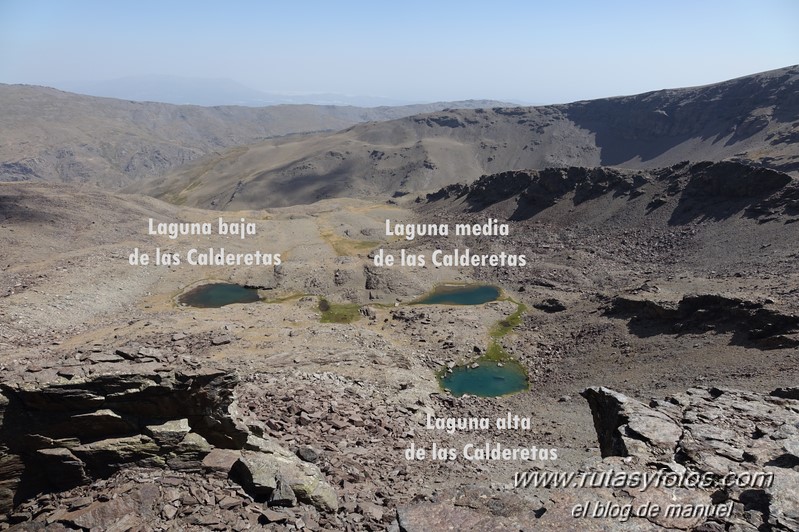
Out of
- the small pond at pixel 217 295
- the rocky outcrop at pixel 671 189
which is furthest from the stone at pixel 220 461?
the rocky outcrop at pixel 671 189

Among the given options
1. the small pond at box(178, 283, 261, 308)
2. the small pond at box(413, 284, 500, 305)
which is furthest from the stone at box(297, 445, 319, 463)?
the small pond at box(178, 283, 261, 308)

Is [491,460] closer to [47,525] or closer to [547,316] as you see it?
[47,525]

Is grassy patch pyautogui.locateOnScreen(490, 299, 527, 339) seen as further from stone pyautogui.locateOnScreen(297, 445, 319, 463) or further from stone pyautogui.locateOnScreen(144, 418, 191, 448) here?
stone pyautogui.locateOnScreen(144, 418, 191, 448)

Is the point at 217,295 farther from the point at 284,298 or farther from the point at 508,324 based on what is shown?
the point at 508,324

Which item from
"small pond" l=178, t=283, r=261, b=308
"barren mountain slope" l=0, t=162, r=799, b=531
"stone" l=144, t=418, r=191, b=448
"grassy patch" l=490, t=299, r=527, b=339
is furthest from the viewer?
"small pond" l=178, t=283, r=261, b=308

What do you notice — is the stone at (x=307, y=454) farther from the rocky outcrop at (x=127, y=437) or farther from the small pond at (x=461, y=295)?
the small pond at (x=461, y=295)

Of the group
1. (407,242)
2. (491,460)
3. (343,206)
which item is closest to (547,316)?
(491,460)
